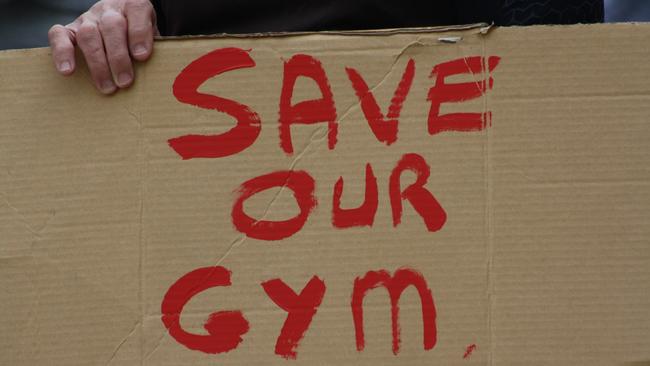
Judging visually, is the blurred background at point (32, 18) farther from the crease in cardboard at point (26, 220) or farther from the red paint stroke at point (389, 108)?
the red paint stroke at point (389, 108)

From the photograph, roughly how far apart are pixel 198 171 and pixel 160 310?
17 centimetres

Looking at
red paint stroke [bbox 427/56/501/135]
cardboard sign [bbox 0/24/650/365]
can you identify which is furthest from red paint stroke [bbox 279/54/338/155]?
red paint stroke [bbox 427/56/501/135]

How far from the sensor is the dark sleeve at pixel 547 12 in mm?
1062

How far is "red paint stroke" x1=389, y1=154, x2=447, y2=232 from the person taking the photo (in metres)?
0.93

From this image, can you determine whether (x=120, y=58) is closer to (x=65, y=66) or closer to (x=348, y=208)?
(x=65, y=66)

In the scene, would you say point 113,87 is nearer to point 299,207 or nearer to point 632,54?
point 299,207

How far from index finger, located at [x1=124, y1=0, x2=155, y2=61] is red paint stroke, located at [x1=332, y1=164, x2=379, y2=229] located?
279mm

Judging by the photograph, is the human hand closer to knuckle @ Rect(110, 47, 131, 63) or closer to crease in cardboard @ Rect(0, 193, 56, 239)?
knuckle @ Rect(110, 47, 131, 63)

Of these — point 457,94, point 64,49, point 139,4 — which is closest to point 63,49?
point 64,49

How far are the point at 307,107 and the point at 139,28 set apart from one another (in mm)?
223

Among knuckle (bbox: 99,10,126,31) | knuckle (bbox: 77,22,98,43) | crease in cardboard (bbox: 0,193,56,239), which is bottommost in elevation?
crease in cardboard (bbox: 0,193,56,239)

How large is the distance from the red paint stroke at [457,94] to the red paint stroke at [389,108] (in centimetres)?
3

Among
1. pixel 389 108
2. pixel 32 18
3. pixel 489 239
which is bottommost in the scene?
pixel 32 18

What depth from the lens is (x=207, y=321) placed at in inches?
36.4
